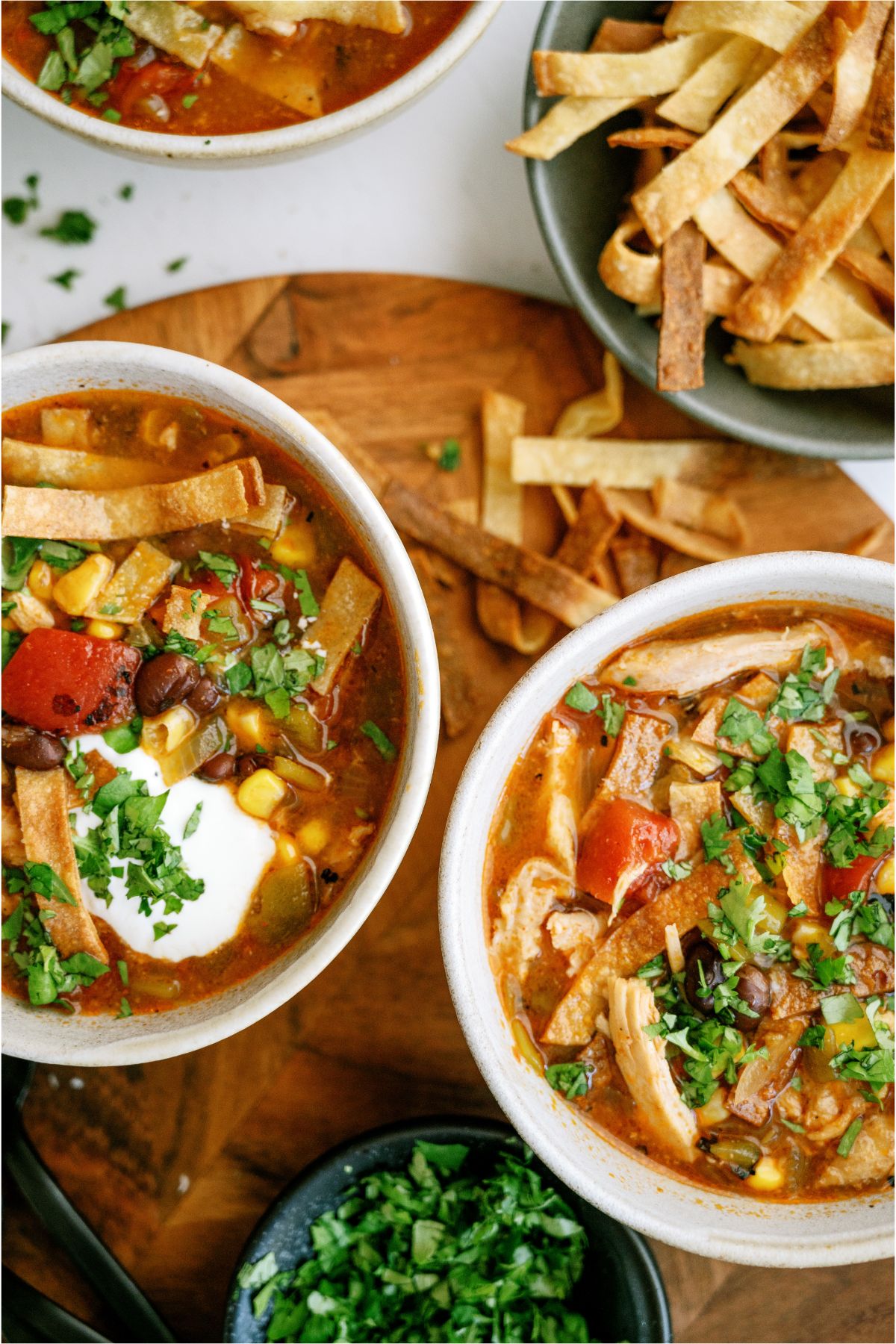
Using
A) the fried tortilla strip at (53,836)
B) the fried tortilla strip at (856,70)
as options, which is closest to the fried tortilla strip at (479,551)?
the fried tortilla strip at (53,836)

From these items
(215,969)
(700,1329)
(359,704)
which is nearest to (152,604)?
(359,704)

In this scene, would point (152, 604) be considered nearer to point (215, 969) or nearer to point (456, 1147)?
point (215, 969)

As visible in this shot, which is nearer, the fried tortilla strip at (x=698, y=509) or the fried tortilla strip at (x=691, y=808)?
the fried tortilla strip at (x=691, y=808)

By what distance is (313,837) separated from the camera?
8.78 feet

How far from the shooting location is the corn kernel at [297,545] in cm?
268

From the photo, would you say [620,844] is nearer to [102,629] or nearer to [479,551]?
[479,551]

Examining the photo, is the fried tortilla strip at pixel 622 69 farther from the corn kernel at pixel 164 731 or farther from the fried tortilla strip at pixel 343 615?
the corn kernel at pixel 164 731

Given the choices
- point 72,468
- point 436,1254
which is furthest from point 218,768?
point 436,1254

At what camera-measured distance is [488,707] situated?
10.5 ft

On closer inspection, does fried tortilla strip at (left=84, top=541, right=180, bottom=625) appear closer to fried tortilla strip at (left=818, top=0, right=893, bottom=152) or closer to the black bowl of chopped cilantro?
the black bowl of chopped cilantro

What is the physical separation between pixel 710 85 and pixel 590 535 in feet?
3.97

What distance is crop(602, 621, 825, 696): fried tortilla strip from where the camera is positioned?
8.67 ft

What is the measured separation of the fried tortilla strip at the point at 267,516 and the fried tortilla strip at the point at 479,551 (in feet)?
1.85

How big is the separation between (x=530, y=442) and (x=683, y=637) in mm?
796
